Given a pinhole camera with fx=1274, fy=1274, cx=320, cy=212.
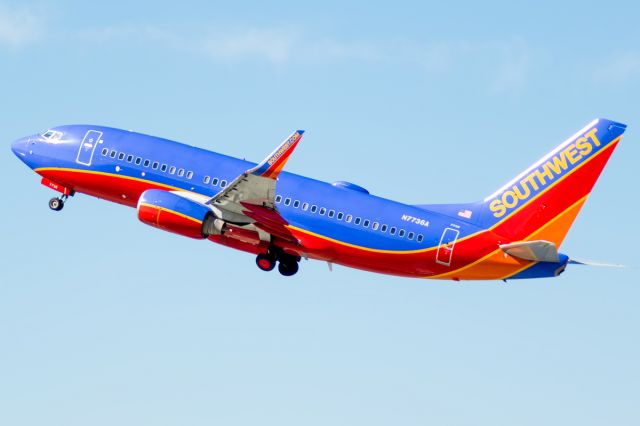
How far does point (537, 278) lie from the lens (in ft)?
213

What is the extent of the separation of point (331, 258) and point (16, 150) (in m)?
21.5

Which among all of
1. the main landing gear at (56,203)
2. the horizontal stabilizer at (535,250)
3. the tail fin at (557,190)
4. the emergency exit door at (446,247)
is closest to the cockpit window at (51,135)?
the main landing gear at (56,203)

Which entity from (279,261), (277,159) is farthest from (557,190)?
(279,261)

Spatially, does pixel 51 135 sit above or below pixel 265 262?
above

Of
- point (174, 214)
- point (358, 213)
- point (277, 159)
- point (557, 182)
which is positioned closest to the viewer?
point (277, 159)

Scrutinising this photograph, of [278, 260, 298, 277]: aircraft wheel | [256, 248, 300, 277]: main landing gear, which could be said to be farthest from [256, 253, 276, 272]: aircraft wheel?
[278, 260, 298, 277]: aircraft wheel

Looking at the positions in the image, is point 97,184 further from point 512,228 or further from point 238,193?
point 512,228

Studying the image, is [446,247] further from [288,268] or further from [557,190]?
[288,268]

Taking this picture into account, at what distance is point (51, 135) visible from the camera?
246 feet

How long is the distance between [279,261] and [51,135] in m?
16.0

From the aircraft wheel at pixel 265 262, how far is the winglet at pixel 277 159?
24.9 feet

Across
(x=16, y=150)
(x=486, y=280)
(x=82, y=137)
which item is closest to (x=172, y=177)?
(x=82, y=137)

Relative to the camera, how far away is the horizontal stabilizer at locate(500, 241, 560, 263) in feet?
209

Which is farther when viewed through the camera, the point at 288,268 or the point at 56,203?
the point at 56,203
